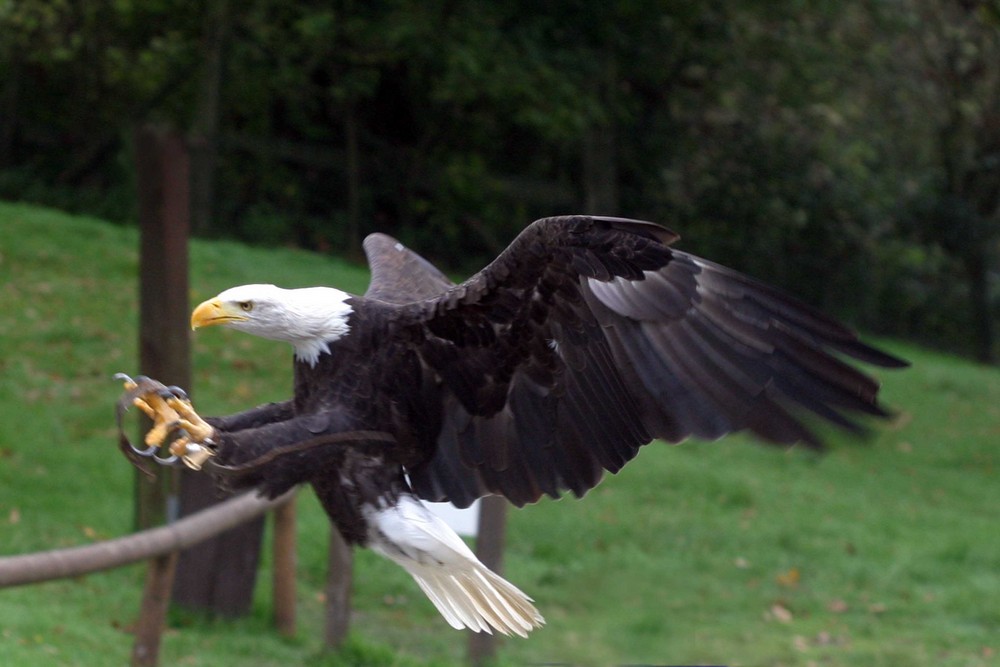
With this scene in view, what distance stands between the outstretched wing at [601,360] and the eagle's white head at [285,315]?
0.19 m

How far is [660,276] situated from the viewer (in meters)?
3.30

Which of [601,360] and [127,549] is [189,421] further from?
[127,549]

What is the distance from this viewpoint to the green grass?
5.50 metres

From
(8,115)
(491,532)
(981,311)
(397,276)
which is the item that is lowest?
(491,532)

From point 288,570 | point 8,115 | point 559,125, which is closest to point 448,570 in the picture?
point 288,570

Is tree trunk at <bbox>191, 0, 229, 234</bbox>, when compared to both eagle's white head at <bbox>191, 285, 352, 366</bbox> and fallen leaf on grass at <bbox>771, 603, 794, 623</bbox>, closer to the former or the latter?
fallen leaf on grass at <bbox>771, 603, 794, 623</bbox>

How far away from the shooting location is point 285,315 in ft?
10.7

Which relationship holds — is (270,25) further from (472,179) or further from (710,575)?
(710,575)

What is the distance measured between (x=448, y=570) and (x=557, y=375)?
59 centimetres

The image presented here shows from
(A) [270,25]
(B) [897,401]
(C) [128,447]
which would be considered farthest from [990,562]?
(A) [270,25]

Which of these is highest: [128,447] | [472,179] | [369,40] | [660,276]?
[369,40]

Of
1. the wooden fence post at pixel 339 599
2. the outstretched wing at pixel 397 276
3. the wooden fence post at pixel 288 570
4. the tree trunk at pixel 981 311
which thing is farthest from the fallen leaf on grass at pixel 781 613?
the tree trunk at pixel 981 311

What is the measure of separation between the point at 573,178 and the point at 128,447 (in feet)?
38.6

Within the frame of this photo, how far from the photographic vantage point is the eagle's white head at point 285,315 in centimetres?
323
